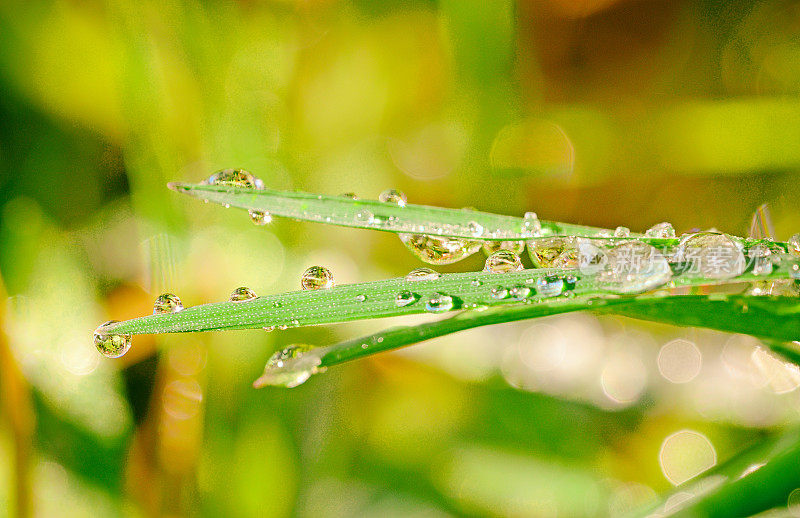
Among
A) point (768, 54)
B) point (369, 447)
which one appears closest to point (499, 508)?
point (369, 447)

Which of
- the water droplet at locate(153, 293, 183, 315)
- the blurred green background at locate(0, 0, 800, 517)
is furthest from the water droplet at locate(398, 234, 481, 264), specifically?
the blurred green background at locate(0, 0, 800, 517)

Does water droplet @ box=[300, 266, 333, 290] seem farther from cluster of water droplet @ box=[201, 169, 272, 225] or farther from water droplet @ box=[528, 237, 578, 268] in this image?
water droplet @ box=[528, 237, 578, 268]

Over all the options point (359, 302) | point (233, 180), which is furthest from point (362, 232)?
point (359, 302)

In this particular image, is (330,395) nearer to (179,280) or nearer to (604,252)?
(179,280)

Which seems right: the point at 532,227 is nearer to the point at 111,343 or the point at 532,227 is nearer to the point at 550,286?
the point at 550,286

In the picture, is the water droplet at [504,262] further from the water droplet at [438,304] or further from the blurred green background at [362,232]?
the blurred green background at [362,232]

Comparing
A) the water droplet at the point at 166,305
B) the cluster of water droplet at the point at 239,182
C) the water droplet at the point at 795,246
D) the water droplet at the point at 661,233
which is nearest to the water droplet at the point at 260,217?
the cluster of water droplet at the point at 239,182
